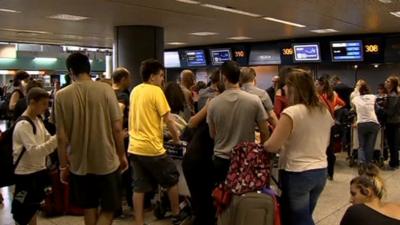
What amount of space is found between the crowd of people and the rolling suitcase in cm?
13

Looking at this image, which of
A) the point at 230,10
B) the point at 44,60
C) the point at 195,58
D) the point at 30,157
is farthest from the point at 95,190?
the point at 44,60

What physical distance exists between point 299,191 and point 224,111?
0.84m

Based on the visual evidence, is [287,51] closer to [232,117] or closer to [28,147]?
[232,117]

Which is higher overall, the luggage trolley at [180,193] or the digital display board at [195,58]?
the digital display board at [195,58]

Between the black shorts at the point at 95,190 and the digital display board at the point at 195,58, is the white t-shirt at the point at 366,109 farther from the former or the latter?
the digital display board at the point at 195,58

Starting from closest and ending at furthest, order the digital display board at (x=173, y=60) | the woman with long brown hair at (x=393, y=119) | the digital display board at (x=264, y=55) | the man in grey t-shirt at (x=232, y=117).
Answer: the man in grey t-shirt at (x=232, y=117)
the woman with long brown hair at (x=393, y=119)
the digital display board at (x=264, y=55)
the digital display board at (x=173, y=60)

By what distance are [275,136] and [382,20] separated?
7271 mm

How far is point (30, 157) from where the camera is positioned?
3.74m

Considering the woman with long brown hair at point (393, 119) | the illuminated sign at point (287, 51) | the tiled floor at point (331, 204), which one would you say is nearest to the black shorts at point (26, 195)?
the tiled floor at point (331, 204)

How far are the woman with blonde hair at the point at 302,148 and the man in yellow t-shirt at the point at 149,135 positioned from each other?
4.44 ft

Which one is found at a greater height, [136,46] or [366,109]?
[136,46]

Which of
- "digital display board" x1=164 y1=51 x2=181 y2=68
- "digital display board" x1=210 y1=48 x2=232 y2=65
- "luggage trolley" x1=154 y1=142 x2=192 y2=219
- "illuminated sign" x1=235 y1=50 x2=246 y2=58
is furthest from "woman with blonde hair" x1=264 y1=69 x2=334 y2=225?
"digital display board" x1=164 y1=51 x2=181 y2=68

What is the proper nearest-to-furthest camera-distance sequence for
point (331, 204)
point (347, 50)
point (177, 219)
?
point (177, 219) < point (331, 204) < point (347, 50)

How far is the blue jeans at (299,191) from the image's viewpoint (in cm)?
316
